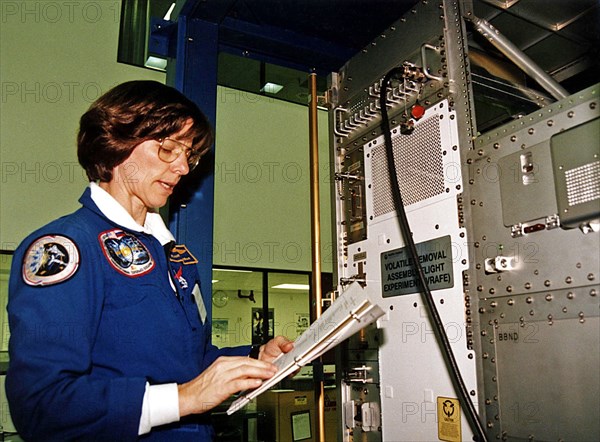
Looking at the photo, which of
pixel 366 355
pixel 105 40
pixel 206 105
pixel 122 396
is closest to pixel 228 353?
pixel 366 355

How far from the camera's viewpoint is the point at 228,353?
208 cm

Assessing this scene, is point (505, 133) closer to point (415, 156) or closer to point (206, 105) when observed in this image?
point (415, 156)

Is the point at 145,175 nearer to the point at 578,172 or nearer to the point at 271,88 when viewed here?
the point at 578,172

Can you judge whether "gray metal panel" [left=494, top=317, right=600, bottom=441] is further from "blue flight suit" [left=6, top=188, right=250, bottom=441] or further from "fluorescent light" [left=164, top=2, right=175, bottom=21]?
"fluorescent light" [left=164, top=2, right=175, bottom=21]

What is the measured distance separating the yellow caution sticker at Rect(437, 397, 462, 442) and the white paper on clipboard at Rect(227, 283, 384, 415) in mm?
654

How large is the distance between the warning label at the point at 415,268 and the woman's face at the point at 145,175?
97 centimetres

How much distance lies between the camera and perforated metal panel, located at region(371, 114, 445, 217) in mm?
1982

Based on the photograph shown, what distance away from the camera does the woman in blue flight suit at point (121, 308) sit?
1.27 m

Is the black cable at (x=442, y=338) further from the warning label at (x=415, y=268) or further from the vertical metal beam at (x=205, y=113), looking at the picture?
the vertical metal beam at (x=205, y=113)

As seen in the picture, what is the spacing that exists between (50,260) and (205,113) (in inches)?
54.1

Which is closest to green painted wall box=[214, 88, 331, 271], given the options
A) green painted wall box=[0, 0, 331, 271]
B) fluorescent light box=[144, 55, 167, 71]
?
green painted wall box=[0, 0, 331, 271]

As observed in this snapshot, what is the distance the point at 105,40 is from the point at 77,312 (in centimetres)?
477

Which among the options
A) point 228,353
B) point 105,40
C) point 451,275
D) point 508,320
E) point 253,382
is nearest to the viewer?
point 253,382

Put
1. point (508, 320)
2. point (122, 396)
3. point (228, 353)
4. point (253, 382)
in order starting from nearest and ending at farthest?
point (122, 396) → point (253, 382) → point (508, 320) → point (228, 353)
